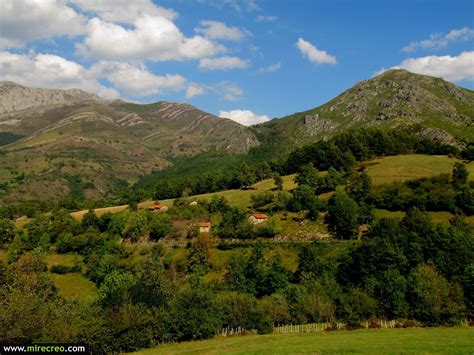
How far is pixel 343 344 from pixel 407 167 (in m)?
112

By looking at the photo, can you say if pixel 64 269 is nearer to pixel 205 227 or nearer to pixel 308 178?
pixel 205 227

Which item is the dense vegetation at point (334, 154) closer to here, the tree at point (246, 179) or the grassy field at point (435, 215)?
the tree at point (246, 179)

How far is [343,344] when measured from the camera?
36.8 m

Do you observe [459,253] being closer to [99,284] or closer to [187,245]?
[187,245]

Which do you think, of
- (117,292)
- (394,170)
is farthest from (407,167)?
(117,292)

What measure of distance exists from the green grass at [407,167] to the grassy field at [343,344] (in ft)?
279

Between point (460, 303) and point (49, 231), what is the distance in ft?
370

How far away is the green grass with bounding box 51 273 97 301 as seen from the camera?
88.3m

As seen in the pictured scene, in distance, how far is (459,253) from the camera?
210 feet

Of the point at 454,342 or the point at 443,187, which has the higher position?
the point at 443,187

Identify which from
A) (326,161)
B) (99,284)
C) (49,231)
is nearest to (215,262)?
(99,284)

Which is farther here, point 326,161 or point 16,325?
point 326,161

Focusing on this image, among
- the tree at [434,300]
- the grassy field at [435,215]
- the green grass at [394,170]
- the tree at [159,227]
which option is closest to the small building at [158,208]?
the green grass at [394,170]

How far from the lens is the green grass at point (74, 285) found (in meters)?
88.3
